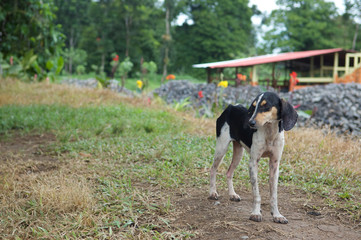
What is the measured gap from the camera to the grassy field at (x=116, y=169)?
2875 mm

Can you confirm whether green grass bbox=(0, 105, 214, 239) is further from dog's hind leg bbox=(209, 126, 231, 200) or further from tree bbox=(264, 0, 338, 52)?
tree bbox=(264, 0, 338, 52)

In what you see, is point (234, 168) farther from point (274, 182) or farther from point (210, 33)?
point (210, 33)

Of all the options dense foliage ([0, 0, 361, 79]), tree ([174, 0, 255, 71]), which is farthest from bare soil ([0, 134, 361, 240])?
tree ([174, 0, 255, 71])

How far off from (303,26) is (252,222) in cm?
3808

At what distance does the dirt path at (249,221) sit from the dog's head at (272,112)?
85 centimetres

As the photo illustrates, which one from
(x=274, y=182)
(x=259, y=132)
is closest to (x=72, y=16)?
(x=259, y=132)

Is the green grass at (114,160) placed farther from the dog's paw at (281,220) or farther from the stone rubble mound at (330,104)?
the stone rubble mound at (330,104)

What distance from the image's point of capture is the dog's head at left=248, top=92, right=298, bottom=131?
8.73ft

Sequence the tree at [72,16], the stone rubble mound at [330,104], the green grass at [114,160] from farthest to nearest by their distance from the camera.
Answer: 1. the tree at [72,16]
2. the stone rubble mound at [330,104]
3. the green grass at [114,160]

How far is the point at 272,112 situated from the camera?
272 centimetres

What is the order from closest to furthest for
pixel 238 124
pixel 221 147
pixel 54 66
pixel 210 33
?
pixel 238 124 → pixel 221 147 → pixel 54 66 → pixel 210 33

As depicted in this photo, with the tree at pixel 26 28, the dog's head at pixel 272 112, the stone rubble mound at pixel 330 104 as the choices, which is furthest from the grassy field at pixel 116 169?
the tree at pixel 26 28

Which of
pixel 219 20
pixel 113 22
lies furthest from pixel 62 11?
pixel 219 20

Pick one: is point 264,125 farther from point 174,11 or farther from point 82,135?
point 174,11
